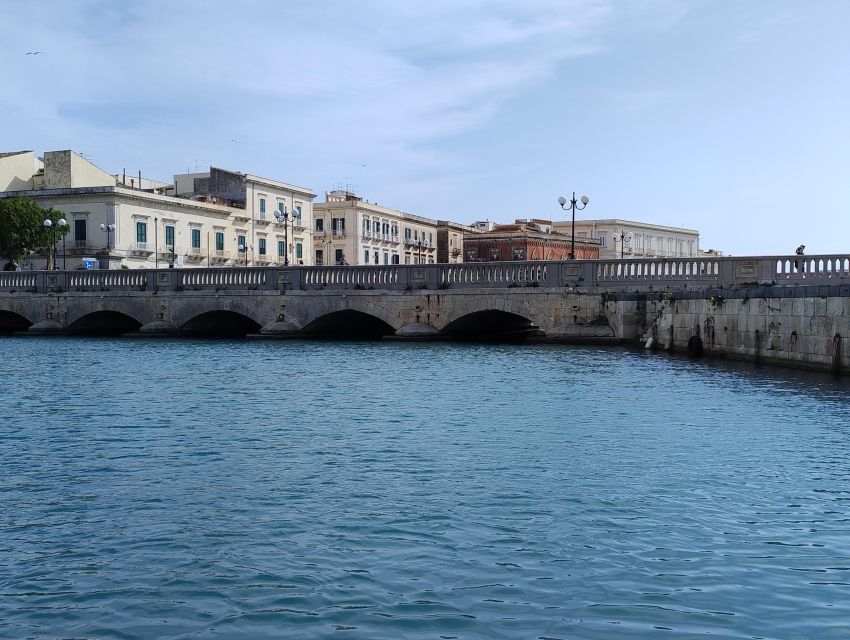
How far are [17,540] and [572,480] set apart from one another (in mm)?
6778

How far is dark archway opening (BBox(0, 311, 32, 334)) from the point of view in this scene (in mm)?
50656

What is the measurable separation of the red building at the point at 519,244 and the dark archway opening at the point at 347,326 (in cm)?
4996

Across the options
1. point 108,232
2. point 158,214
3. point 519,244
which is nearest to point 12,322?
point 108,232

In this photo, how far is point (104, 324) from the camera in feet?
158

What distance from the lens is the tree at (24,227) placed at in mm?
61594

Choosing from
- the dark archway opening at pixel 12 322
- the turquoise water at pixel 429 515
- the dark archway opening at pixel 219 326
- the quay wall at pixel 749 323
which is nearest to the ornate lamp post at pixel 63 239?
the dark archway opening at pixel 12 322

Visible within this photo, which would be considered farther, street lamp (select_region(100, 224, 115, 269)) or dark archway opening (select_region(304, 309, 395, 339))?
street lamp (select_region(100, 224, 115, 269))

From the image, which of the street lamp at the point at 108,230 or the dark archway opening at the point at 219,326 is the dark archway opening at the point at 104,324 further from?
the street lamp at the point at 108,230

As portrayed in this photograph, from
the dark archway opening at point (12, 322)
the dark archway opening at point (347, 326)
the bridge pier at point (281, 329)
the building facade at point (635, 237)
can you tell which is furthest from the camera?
the building facade at point (635, 237)

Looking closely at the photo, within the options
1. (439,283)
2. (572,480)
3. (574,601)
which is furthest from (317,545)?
(439,283)

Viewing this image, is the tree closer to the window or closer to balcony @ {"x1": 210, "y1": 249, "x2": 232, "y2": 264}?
the window

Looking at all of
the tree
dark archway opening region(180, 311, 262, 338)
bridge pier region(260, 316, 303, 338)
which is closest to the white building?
the tree

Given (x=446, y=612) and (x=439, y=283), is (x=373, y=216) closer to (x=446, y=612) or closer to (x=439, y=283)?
(x=439, y=283)

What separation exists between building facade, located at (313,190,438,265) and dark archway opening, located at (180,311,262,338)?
36.6 meters
